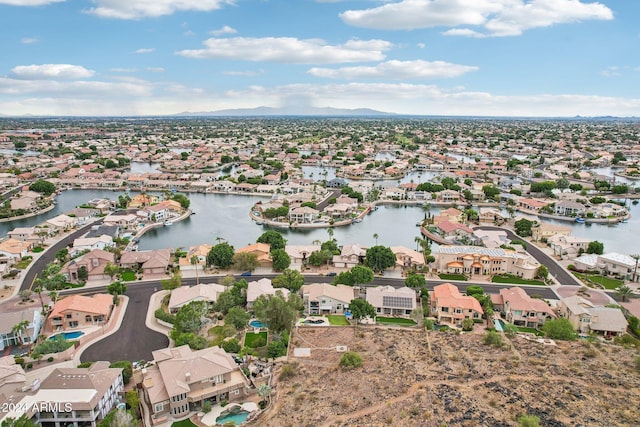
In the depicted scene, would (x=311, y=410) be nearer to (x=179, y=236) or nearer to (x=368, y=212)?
(x=179, y=236)

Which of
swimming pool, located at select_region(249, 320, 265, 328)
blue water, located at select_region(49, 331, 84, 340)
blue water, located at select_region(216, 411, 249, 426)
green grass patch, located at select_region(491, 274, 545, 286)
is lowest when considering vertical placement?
blue water, located at select_region(216, 411, 249, 426)

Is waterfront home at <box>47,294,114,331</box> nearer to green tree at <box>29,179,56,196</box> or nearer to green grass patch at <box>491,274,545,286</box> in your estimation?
green grass patch at <box>491,274,545,286</box>

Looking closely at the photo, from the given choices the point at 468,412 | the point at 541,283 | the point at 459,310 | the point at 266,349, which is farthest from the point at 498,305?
the point at 266,349

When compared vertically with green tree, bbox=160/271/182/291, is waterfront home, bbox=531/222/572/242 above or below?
above

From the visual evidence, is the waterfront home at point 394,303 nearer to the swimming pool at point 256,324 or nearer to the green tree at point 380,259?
the green tree at point 380,259

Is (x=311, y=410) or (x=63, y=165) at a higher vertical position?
(x=63, y=165)

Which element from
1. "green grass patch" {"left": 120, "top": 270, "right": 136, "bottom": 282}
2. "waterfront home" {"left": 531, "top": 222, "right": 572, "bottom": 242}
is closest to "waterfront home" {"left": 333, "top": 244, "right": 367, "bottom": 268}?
"green grass patch" {"left": 120, "top": 270, "right": 136, "bottom": 282}
